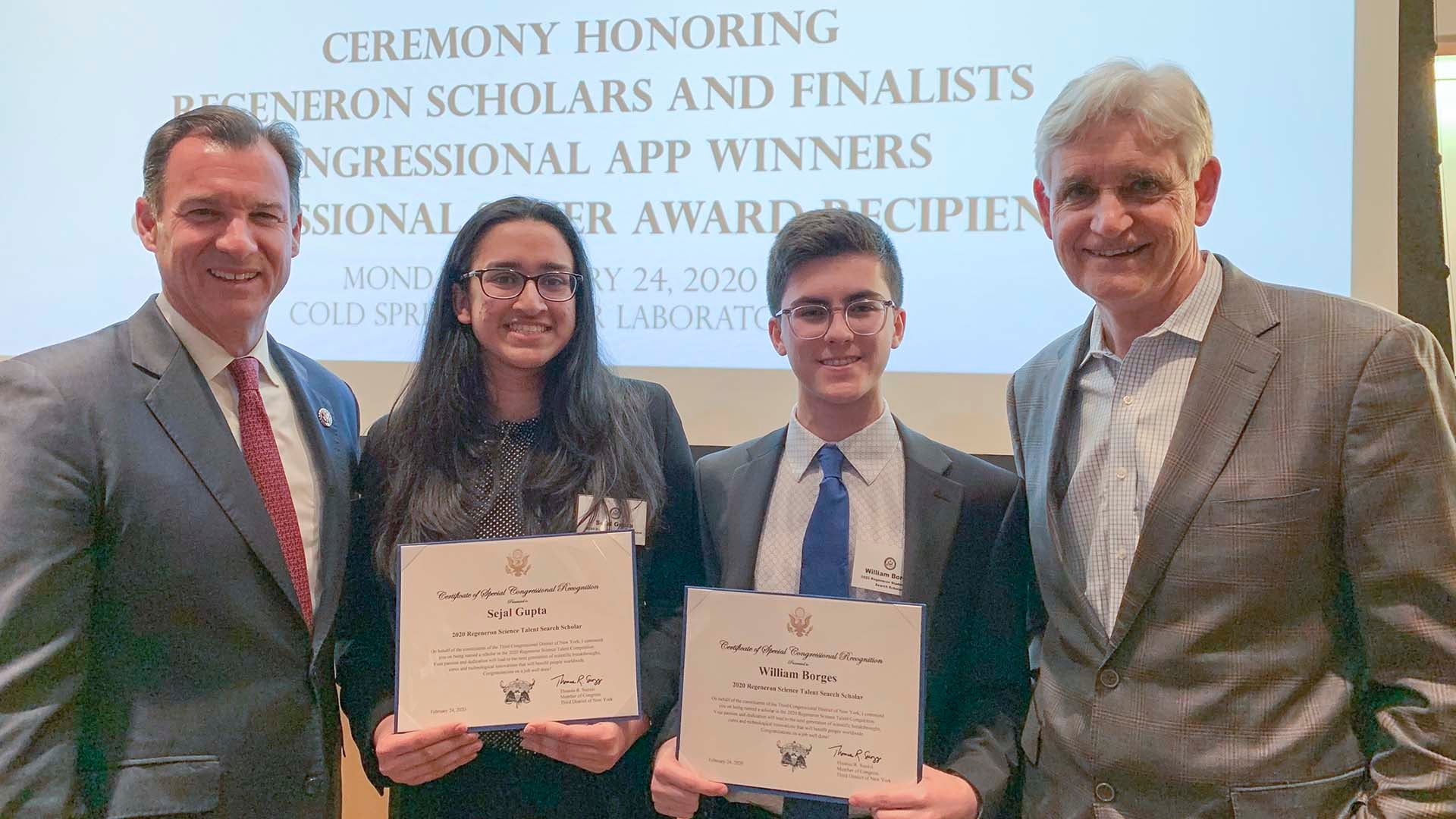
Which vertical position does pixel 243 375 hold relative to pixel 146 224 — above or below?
below

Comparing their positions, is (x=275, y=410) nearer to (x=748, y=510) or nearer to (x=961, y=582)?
(x=748, y=510)

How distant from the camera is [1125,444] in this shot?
1592 millimetres

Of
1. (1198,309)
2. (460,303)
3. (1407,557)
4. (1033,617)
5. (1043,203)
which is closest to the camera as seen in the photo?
(1407,557)

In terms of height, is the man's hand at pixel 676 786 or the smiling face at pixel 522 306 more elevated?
the smiling face at pixel 522 306

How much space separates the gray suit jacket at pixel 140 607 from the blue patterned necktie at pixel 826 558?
34.9 inches

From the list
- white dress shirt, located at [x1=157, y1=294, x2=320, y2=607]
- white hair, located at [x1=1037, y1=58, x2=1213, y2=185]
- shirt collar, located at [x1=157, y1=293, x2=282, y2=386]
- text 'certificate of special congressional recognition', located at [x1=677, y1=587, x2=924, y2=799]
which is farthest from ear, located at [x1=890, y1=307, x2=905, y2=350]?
shirt collar, located at [x1=157, y1=293, x2=282, y2=386]

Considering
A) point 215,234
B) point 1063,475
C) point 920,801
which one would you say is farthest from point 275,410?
point 1063,475

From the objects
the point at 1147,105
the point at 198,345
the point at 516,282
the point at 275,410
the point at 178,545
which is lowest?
the point at 178,545

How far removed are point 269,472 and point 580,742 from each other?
2.47 feet

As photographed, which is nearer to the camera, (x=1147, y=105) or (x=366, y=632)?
(x=1147, y=105)

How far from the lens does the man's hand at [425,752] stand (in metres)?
1.58

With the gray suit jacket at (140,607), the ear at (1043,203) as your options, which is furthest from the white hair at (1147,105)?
the gray suit jacket at (140,607)

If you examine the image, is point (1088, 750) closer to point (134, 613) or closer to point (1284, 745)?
point (1284, 745)

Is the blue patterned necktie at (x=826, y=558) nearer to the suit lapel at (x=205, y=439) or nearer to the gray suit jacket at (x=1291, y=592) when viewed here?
the gray suit jacket at (x=1291, y=592)
